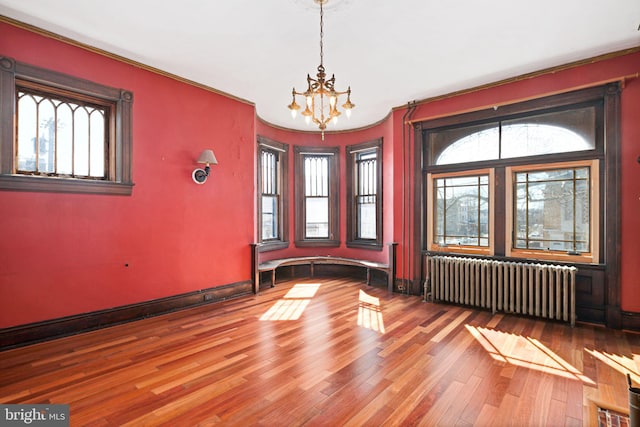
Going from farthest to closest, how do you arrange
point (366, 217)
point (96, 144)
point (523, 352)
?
point (366, 217) < point (96, 144) < point (523, 352)

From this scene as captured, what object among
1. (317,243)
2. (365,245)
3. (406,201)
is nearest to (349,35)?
(406,201)

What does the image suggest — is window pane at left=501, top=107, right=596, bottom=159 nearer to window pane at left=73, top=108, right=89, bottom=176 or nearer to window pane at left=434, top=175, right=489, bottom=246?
window pane at left=434, top=175, right=489, bottom=246

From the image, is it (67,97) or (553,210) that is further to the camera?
(553,210)

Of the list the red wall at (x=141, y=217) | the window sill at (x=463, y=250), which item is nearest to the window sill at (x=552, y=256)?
the window sill at (x=463, y=250)

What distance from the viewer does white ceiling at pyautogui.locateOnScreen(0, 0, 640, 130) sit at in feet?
9.53

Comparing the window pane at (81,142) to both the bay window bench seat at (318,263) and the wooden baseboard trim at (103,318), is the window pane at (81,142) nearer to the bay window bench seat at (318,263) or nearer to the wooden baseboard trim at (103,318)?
the wooden baseboard trim at (103,318)

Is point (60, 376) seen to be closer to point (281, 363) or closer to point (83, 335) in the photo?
point (83, 335)

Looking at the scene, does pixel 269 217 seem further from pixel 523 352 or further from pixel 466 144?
pixel 523 352

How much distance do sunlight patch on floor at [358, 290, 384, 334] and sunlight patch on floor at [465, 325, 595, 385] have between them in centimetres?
105

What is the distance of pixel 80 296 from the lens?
11.5ft

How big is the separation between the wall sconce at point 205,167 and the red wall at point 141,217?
9 centimetres

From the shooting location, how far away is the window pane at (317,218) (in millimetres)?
6969

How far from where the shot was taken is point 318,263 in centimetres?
666

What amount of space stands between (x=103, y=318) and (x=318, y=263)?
12.7 ft
